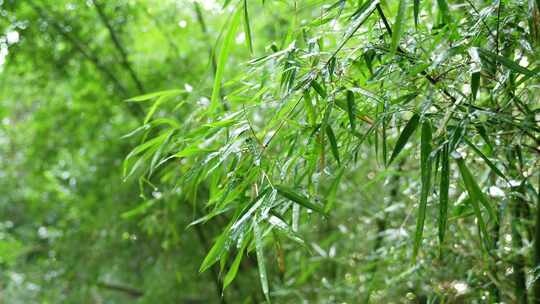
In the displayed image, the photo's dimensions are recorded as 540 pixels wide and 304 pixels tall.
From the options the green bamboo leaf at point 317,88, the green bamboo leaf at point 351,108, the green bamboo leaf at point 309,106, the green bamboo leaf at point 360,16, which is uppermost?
the green bamboo leaf at point 360,16

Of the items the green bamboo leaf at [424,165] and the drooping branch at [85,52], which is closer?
the green bamboo leaf at [424,165]

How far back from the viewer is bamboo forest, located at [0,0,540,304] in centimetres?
89

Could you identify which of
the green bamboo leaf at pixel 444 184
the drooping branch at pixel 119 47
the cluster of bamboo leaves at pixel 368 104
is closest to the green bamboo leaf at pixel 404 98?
the cluster of bamboo leaves at pixel 368 104

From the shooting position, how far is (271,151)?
1493 millimetres

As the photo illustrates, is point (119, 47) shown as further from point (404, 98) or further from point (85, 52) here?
point (404, 98)

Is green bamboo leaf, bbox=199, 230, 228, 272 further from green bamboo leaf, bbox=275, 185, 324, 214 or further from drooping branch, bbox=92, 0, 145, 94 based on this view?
drooping branch, bbox=92, 0, 145, 94

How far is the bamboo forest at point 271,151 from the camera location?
894mm

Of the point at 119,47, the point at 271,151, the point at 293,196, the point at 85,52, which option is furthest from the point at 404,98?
the point at 85,52

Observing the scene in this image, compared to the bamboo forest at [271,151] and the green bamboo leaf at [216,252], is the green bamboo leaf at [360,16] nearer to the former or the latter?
the bamboo forest at [271,151]

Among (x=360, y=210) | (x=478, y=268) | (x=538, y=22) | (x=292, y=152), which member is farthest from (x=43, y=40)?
(x=538, y=22)

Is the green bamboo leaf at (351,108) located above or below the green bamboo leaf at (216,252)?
above

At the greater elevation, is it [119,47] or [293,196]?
[119,47]

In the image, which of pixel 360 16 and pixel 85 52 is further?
pixel 85 52

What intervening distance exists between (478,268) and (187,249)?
1352mm
